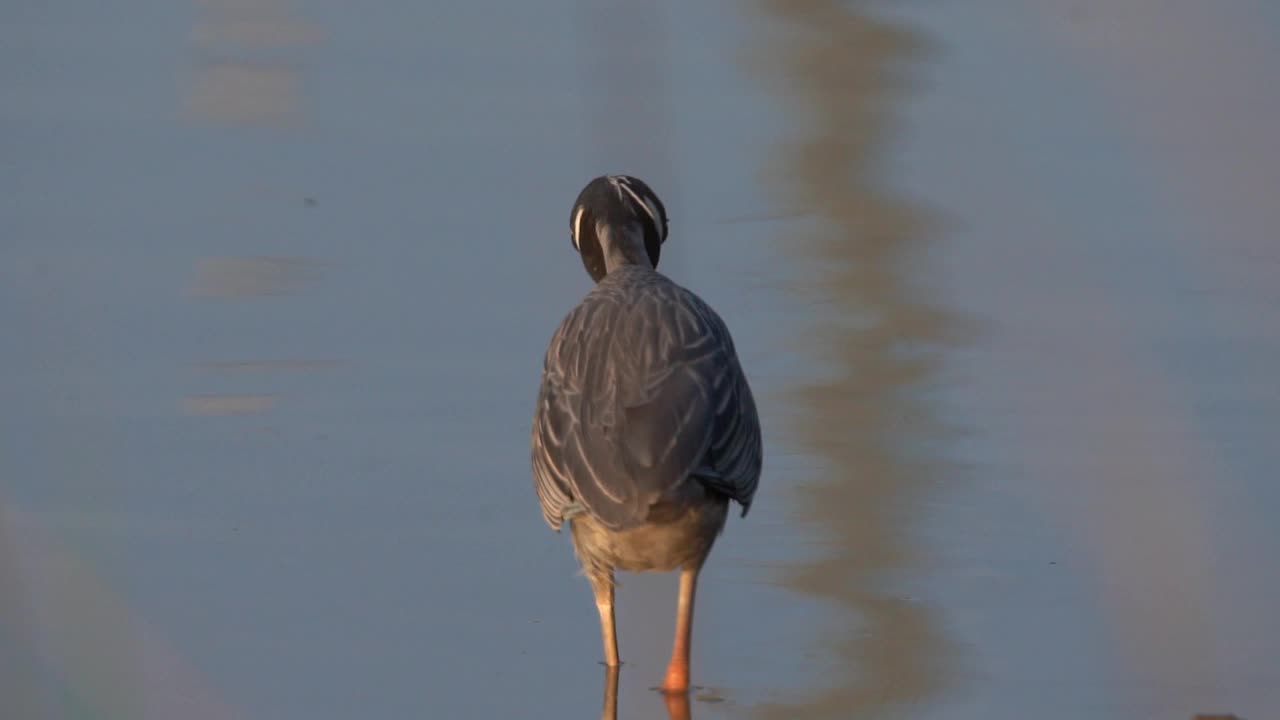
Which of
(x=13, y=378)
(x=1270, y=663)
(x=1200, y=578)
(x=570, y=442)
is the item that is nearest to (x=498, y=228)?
(x=13, y=378)

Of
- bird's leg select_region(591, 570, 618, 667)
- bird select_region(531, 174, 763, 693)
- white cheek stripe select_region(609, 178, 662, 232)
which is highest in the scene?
white cheek stripe select_region(609, 178, 662, 232)

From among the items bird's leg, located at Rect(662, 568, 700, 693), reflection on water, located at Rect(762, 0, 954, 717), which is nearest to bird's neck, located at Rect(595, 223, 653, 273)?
reflection on water, located at Rect(762, 0, 954, 717)

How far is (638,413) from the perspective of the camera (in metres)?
6.89

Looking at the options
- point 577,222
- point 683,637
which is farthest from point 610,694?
point 577,222

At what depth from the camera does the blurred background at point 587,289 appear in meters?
6.62

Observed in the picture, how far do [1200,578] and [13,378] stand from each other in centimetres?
535

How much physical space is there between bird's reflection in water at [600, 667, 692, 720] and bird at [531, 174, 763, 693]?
1.9 inches

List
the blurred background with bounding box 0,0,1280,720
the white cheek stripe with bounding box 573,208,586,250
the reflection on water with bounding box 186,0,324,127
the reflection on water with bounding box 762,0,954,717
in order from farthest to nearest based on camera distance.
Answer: the reflection on water with bounding box 186,0,324,127 < the white cheek stripe with bounding box 573,208,586,250 < the reflection on water with bounding box 762,0,954,717 < the blurred background with bounding box 0,0,1280,720

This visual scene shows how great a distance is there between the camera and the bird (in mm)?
6785

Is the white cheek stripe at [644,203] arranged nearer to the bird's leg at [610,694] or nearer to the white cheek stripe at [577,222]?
the white cheek stripe at [577,222]

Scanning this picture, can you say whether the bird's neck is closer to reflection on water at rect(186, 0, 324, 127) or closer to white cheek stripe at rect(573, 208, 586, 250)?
white cheek stripe at rect(573, 208, 586, 250)

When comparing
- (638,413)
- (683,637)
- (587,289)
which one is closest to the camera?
(638,413)

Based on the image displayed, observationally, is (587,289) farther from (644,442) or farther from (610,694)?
(610,694)

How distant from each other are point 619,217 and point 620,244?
118 mm
